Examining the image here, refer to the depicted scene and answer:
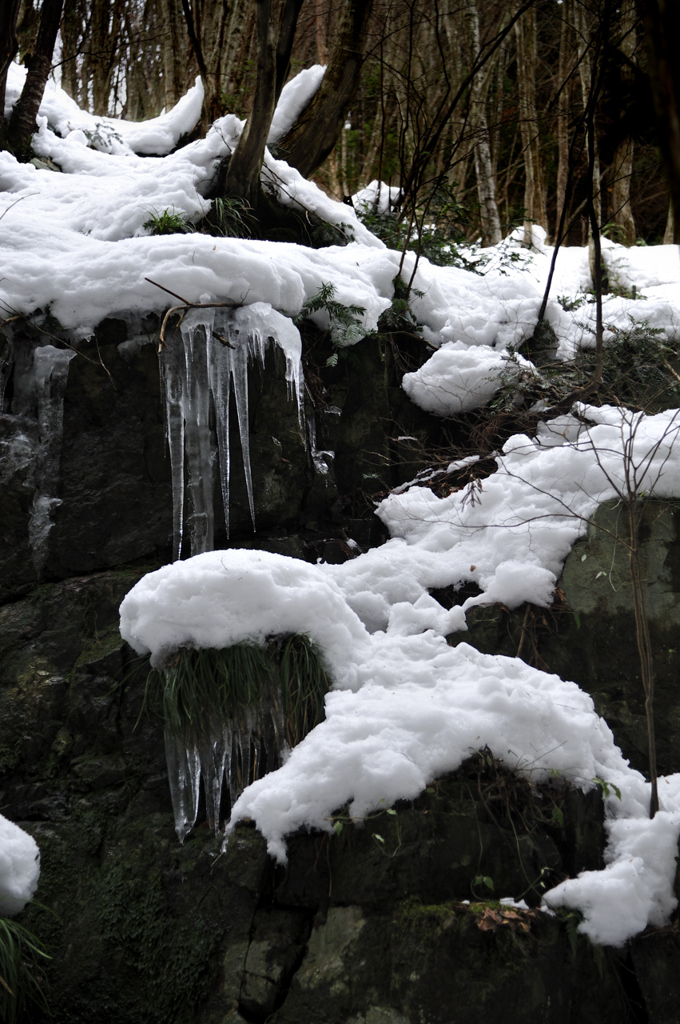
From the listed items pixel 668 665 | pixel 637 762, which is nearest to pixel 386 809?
pixel 637 762

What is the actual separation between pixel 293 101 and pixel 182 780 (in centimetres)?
473

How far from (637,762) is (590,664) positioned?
43 cm

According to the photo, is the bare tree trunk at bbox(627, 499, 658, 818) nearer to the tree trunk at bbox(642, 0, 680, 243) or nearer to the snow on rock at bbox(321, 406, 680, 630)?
the snow on rock at bbox(321, 406, 680, 630)

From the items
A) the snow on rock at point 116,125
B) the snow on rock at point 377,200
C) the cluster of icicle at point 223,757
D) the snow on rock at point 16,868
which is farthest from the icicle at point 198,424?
the snow on rock at point 116,125

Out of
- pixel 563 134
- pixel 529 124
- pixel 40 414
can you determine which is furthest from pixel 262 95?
pixel 529 124

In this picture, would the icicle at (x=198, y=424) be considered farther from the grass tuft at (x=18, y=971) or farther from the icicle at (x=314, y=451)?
the grass tuft at (x=18, y=971)

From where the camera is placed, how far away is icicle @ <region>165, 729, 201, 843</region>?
2.57 meters

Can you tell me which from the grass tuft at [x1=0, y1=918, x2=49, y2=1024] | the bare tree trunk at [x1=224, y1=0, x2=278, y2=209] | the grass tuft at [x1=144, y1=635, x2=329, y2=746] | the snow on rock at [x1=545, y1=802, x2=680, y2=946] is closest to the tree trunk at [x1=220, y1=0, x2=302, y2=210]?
the bare tree trunk at [x1=224, y1=0, x2=278, y2=209]

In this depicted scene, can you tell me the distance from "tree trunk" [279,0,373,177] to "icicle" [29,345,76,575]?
2638mm

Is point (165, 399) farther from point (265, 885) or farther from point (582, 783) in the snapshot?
point (582, 783)

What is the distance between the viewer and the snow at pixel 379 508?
2.39 metres

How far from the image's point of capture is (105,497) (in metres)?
3.38

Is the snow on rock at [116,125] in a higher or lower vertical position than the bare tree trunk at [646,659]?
higher

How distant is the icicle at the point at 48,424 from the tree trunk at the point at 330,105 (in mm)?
2638
